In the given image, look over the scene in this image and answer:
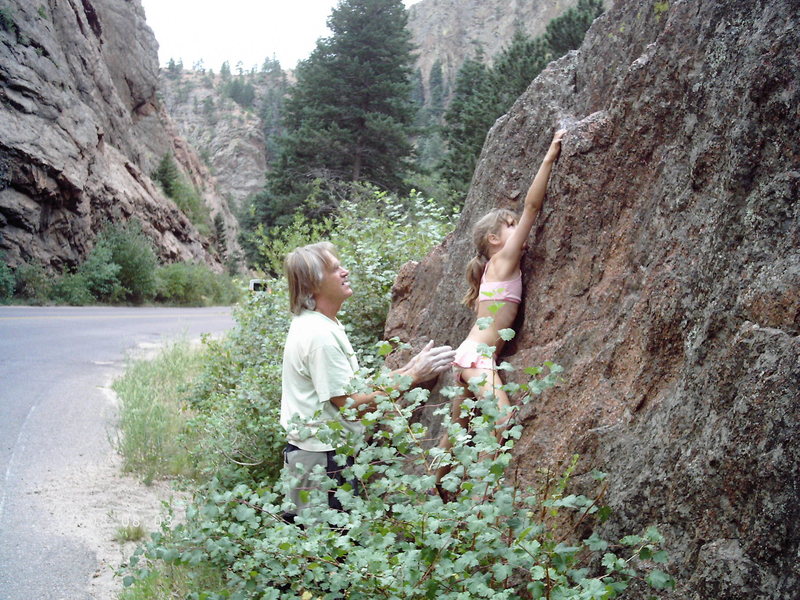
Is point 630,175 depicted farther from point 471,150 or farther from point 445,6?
point 445,6

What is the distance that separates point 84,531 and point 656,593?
14.4ft

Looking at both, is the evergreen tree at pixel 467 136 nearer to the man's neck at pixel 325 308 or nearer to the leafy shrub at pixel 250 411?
the leafy shrub at pixel 250 411

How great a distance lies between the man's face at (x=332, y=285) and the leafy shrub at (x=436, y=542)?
3.76 feet

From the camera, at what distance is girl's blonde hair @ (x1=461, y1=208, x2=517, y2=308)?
4047 millimetres

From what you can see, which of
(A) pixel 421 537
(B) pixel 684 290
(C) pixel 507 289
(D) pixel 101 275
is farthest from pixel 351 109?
(A) pixel 421 537

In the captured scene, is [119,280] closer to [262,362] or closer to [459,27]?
[262,362]

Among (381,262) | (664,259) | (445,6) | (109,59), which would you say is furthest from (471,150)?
(445,6)

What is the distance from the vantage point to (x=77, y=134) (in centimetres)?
2491

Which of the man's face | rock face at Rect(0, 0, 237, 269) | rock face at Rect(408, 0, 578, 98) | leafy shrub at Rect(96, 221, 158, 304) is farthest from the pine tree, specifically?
rock face at Rect(408, 0, 578, 98)

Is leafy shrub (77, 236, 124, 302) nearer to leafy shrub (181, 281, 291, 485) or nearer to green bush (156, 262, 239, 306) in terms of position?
green bush (156, 262, 239, 306)

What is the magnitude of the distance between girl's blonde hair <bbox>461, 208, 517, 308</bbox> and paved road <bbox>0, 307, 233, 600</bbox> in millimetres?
2979

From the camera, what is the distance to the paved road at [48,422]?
4578 millimetres

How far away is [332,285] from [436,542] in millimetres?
1817

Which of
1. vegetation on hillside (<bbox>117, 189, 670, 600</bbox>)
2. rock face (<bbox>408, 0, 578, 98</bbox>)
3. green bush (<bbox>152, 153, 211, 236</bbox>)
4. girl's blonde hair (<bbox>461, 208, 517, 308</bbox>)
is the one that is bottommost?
vegetation on hillside (<bbox>117, 189, 670, 600</bbox>)
